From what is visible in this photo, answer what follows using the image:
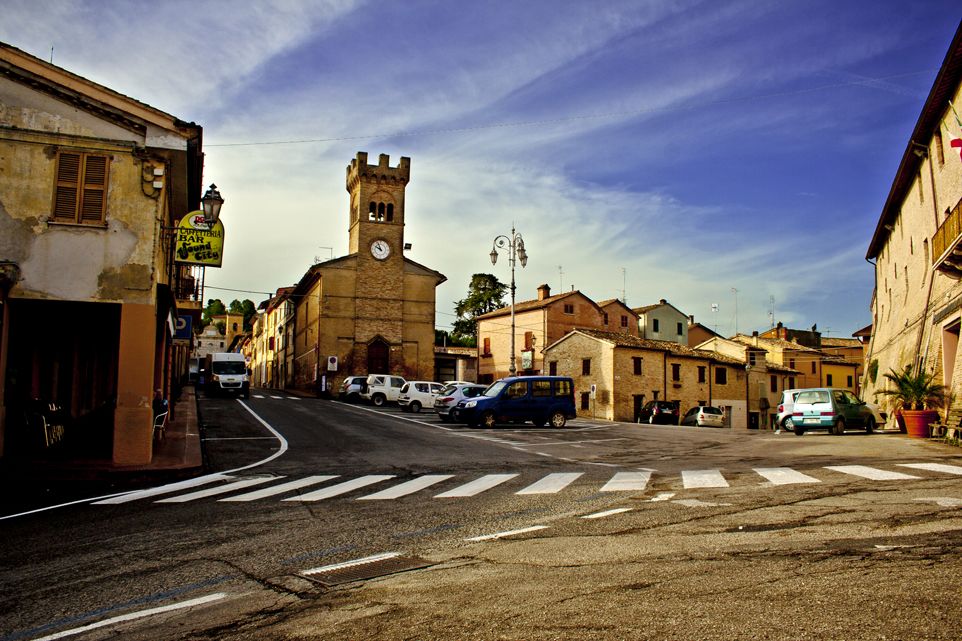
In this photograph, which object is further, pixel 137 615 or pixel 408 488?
pixel 408 488

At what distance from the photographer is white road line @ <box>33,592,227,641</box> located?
4637mm

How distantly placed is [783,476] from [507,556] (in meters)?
6.56

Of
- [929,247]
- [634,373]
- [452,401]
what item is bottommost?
[452,401]

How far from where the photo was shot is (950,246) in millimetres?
20812

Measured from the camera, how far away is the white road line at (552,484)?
10.4 metres

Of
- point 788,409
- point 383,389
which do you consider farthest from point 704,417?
point 383,389

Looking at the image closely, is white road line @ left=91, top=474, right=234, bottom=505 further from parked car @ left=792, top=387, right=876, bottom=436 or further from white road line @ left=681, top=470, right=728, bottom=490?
parked car @ left=792, top=387, right=876, bottom=436

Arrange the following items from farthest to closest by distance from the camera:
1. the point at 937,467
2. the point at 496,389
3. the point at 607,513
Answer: the point at 496,389 → the point at 937,467 → the point at 607,513

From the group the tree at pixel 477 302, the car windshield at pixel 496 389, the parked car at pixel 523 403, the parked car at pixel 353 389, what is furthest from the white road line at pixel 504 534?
the tree at pixel 477 302

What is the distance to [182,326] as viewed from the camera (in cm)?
2331

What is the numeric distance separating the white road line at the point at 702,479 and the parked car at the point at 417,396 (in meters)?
23.9

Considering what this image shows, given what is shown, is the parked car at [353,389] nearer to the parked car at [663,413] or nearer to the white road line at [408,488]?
the parked car at [663,413]

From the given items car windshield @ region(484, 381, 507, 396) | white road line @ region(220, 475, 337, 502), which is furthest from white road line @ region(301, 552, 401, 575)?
car windshield @ region(484, 381, 507, 396)

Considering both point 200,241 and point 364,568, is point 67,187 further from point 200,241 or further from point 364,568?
point 364,568
